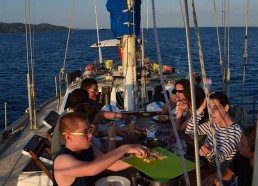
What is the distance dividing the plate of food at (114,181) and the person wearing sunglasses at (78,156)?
4.8 inches

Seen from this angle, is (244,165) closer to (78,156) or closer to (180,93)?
(78,156)

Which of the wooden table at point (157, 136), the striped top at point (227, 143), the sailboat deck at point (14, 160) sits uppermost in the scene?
the striped top at point (227, 143)

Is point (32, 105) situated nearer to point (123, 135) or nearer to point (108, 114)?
point (108, 114)

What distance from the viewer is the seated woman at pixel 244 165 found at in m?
2.77

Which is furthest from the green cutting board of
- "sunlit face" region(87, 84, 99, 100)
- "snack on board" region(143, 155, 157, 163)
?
"sunlit face" region(87, 84, 99, 100)

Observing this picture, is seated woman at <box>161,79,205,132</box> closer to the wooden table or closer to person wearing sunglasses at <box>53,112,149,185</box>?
the wooden table

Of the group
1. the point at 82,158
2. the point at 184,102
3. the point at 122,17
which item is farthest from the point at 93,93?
the point at 82,158

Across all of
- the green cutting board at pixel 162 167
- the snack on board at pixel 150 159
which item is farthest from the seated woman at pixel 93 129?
the snack on board at pixel 150 159

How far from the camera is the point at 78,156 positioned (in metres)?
2.59

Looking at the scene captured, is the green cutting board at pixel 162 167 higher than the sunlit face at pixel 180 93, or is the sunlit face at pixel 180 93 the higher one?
the sunlit face at pixel 180 93

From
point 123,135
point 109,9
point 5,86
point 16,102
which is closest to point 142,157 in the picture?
point 123,135

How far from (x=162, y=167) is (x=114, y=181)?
1.33 ft

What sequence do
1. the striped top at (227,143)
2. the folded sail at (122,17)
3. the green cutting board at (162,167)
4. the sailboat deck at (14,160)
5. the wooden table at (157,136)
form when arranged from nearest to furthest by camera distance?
the green cutting board at (162,167)
the wooden table at (157,136)
the striped top at (227,143)
the sailboat deck at (14,160)
the folded sail at (122,17)

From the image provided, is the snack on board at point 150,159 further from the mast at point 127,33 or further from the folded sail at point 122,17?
the folded sail at point 122,17
